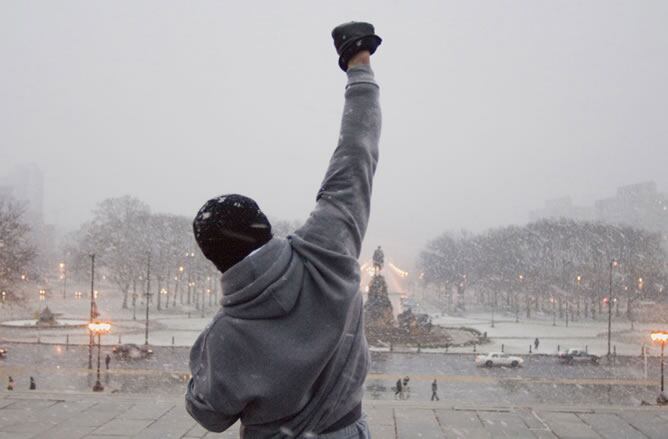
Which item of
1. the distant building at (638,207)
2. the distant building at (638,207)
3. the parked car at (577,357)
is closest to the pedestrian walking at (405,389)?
the parked car at (577,357)

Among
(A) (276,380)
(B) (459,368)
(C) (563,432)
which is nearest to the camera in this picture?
(A) (276,380)

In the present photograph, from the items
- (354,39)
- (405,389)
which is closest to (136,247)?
(405,389)

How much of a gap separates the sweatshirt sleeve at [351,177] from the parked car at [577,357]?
3302 cm

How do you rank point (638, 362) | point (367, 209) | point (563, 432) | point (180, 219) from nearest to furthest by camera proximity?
point (367, 209), point (563, 432), point (638, 362), point (180, 219)

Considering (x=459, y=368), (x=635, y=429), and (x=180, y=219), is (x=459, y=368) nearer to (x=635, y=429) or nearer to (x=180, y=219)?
(x=635, y=429)

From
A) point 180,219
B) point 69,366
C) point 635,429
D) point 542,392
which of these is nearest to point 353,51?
point 635,429

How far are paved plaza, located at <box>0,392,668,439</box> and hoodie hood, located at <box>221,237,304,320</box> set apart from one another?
636cm

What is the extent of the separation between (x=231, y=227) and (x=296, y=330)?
34 cm

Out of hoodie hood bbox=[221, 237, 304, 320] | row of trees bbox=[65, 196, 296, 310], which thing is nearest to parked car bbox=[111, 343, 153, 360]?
row of trees bbox=[65, 196, 296, 310]

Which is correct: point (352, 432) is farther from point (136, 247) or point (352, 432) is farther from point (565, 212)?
point (565, 212)

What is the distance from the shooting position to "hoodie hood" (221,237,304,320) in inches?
62.5

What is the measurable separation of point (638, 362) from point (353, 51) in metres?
34.7

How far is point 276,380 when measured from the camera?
5.36 feet

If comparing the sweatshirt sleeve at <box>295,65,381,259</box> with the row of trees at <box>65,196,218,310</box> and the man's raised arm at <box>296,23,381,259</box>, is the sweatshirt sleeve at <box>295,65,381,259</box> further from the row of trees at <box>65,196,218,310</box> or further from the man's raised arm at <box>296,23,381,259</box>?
the row of trees at <box>65,196,218,310</box>
